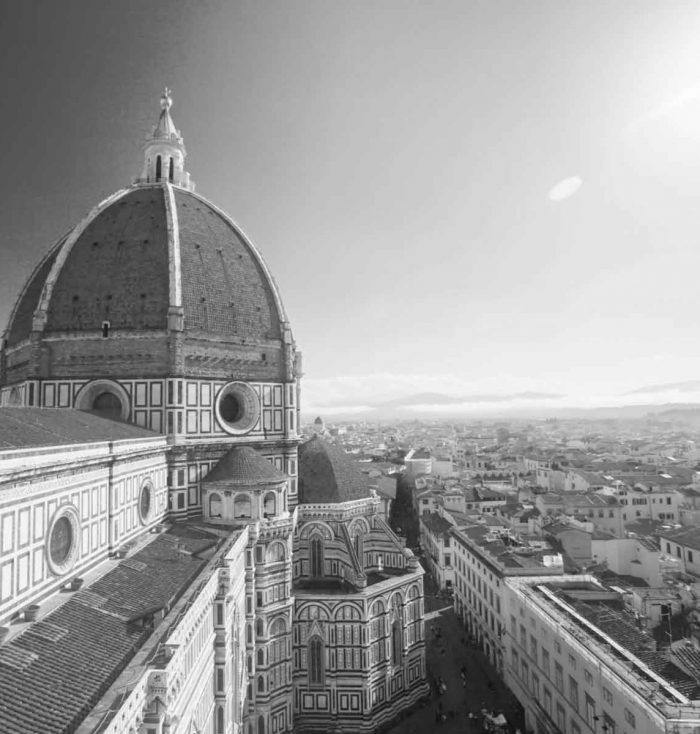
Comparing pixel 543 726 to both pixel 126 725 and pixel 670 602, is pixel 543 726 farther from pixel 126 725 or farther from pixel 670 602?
pixel 126 725

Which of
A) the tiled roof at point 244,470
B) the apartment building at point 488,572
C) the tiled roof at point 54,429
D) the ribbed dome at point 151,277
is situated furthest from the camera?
the apartment building at point 488,572

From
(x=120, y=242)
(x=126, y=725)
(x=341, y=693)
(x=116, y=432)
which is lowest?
(x=341, y=693)

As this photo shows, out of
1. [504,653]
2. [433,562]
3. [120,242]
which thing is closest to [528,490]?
[433,562]

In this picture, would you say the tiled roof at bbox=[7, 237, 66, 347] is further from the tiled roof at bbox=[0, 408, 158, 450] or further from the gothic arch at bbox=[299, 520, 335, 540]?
the gothic arch at bbox=[299, 520, 335, 540]

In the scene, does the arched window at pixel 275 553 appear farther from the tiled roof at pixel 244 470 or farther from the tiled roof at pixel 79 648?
the tiled roof at pixel 79 648

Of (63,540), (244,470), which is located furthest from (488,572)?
(63,540)

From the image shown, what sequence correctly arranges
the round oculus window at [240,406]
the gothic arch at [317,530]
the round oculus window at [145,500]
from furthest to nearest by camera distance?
the round oculus window at [240,406] < the gothic arch at [317,530] < the round oculus window at [145,500]

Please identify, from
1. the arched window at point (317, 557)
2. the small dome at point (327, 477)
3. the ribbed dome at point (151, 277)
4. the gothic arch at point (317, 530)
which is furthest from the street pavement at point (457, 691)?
the ribbed dome at point (151, 277)

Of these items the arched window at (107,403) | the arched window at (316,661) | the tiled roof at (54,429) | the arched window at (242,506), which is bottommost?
the arched window at (316,661)
